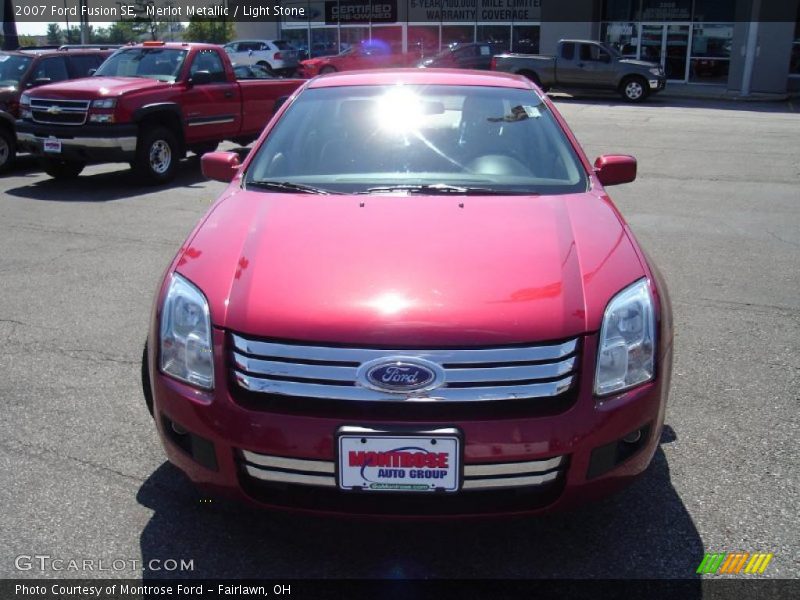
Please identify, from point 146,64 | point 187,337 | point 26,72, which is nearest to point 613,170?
point 187,337

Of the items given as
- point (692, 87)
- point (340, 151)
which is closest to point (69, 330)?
point (340, 151)

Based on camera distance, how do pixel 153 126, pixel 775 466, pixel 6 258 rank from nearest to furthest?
pixel 775 466, pixel 6 258, pixel 153 126

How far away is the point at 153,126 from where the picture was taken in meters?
10.6

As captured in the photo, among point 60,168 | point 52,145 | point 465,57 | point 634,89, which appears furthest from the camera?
point 465,57

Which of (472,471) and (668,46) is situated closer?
(472,471)

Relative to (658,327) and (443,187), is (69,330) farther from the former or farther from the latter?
(658,327)

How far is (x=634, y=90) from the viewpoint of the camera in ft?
78.4

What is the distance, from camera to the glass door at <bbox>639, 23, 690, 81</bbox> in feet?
97.3

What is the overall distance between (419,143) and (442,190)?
1.59 ft


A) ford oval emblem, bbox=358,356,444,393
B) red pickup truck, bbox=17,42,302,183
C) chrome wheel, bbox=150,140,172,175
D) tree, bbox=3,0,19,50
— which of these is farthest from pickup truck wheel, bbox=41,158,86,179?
tree, bbox=3,0,19,50

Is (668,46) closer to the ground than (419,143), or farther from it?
farther from it

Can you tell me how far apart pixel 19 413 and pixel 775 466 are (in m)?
3.42

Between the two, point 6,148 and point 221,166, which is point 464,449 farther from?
point 6,148

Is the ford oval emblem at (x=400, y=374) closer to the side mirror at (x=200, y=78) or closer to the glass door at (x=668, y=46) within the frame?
the side mirror at (x=200, y=78)
